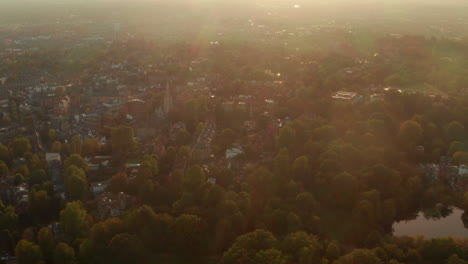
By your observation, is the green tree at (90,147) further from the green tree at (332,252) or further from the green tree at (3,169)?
the green tree at (332,252)

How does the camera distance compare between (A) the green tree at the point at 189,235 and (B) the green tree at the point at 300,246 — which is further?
(A) the green tree at the point at 189,235

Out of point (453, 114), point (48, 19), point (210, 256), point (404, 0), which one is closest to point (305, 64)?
point (453, 114)

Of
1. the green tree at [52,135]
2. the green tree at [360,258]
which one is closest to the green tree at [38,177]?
the green tree at [52,135]

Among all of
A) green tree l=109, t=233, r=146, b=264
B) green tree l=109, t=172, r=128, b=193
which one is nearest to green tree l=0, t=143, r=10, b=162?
green tree l=109, t=172, r=128, b=193

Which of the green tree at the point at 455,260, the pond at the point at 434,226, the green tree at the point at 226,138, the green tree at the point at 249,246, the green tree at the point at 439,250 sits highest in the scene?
the green tree at the point at 249,246

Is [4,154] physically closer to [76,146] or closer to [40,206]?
[76,146]

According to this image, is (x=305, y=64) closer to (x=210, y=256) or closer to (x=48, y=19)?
(x=210, y=256)

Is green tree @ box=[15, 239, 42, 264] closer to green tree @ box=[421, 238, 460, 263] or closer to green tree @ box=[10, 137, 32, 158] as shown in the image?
green tree @ box=[10, 137, 32, 158]
